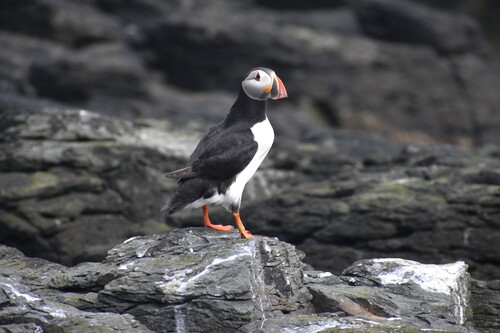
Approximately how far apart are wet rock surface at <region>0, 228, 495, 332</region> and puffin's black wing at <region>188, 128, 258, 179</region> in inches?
25.4

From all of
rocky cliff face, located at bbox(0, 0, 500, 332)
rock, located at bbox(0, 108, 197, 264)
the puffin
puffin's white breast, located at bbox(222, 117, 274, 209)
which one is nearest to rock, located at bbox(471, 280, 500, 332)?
rocky cliff face, located at bbox(0, 0, 500, 332)

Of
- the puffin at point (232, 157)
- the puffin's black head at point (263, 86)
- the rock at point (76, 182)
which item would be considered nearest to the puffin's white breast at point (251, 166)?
the puffin at point (232, 157)

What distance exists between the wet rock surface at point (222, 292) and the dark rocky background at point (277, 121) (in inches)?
110

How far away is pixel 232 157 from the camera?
28.5 ft

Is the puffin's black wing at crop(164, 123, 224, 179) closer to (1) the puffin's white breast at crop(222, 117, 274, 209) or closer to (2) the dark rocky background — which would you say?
(1) the puffin's white breast at crop(222, 117, 274, 209)

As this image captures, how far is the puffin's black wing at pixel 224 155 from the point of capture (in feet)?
28.3

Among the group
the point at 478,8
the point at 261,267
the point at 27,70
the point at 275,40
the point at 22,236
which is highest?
the point at 478,8

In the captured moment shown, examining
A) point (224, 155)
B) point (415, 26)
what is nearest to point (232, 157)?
point (224, 155)

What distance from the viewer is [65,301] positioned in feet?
24.7

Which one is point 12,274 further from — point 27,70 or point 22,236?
point 27,70

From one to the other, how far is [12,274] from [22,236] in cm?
349

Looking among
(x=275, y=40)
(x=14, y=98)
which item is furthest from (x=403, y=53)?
(x=14, y=98)

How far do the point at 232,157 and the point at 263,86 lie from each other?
920 mm

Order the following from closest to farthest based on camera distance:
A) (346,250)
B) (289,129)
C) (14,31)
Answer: (346,250) → (289,129) → (14,31)
